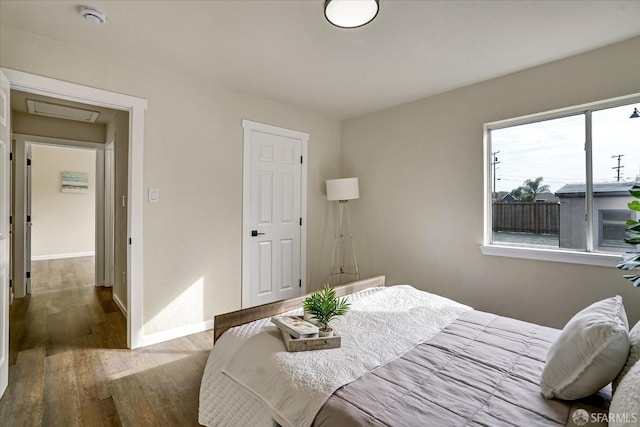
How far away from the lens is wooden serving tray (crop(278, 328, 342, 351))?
1.40 metres

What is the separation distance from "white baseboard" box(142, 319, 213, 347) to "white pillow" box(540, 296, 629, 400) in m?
2.89

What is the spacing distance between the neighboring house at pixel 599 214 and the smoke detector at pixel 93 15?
3.77 m

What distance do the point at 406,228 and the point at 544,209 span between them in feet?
4.44

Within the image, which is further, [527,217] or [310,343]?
[527,217]

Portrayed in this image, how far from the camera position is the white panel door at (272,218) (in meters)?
3.52

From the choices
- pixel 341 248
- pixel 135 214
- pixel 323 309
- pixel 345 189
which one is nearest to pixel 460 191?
pixel 345 189

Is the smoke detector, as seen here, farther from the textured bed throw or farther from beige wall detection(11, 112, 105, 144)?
beige wall detection(11, 112, 105, 144)

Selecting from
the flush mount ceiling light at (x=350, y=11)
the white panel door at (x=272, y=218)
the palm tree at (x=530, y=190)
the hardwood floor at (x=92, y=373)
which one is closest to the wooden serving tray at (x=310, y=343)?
the hardwood floor at (x=92, y=373)

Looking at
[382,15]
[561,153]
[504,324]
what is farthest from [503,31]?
[504,324]

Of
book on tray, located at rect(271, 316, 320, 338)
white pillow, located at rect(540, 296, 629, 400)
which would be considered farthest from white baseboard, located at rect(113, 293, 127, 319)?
white pillow, located at rect(540, 296, 629, 400)

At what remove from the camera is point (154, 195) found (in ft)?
9.34

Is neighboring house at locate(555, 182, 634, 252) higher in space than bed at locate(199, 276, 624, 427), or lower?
higher

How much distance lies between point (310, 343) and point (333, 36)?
2110 mm

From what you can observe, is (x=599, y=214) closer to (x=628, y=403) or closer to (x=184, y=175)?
(x=628, y=403)
